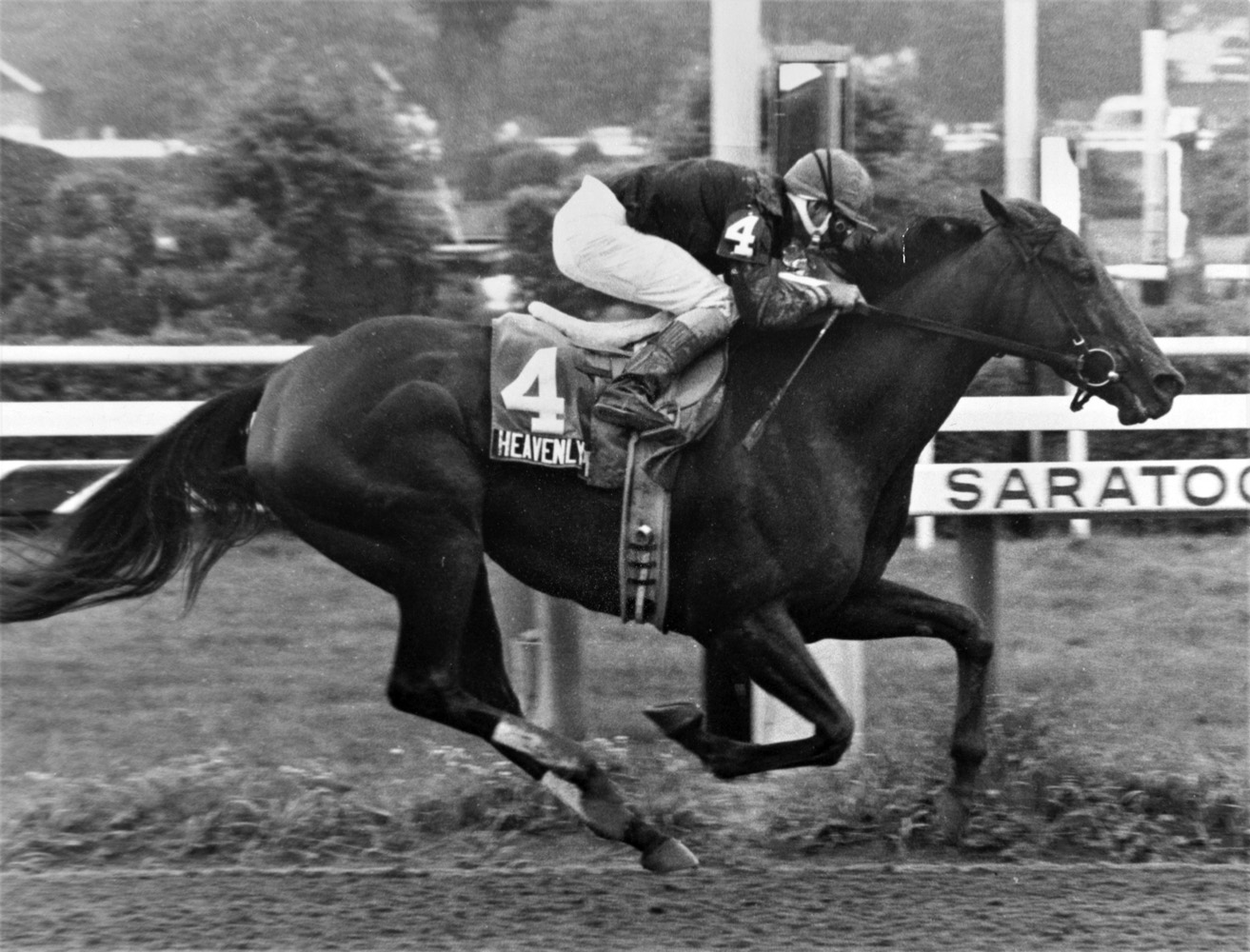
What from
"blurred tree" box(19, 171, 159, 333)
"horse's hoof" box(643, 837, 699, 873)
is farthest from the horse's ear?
"blurred tree" box(19, 171, 159, 333)

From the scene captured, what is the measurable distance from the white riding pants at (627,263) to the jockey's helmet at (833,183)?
35 cm

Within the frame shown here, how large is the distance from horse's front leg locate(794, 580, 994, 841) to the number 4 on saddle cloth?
0.52 meters

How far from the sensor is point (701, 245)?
4.64m

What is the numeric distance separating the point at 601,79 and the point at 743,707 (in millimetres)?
3535

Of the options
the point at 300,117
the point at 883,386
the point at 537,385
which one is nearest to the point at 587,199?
the point at 537,385

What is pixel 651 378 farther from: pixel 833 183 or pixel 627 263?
pixel 833 183

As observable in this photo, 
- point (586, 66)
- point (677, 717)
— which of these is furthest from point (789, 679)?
point (586, 66)

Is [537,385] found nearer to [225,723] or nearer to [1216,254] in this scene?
[225,723]

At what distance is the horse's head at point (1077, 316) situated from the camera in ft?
14.8

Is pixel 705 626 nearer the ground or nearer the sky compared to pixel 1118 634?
nearer the sky

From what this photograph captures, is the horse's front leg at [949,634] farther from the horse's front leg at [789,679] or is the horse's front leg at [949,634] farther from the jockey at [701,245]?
the jockey at [701,245]

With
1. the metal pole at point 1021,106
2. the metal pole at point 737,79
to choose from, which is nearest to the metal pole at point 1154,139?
the metal pole at point 1021,106

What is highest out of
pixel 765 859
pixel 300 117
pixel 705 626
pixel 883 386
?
pixel 300 117

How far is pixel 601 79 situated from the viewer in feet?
25.8
